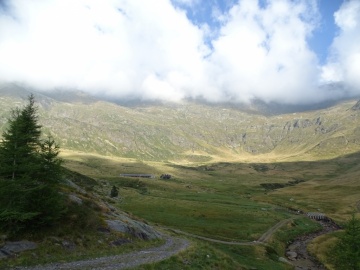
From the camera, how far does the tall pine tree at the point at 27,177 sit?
3244 centimetres

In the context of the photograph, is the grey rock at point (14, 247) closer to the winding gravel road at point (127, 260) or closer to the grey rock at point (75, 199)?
the winding gravel road at point (127, 260)

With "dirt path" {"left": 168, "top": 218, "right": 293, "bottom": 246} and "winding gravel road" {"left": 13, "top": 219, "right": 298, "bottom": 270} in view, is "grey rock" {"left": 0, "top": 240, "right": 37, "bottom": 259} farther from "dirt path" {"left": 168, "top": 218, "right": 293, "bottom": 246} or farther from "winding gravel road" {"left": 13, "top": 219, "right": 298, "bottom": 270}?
"dirt path" {"left": 168, "top": 218, "right": 293, "bottom": 246}

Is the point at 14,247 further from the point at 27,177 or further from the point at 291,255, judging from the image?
the point at 291,255

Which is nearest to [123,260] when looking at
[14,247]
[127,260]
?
[127,260]

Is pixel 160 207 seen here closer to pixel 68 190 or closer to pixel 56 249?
pixel 68 190

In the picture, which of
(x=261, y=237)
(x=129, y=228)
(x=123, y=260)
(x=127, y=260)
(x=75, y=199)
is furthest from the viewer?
(x=261, y=237)

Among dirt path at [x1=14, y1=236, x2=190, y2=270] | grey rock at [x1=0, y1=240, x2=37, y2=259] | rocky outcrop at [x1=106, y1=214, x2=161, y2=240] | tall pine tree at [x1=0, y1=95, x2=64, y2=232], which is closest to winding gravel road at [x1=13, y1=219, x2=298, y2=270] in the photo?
dirt path at [x1=14, y1=236, x2=190, y2=270]

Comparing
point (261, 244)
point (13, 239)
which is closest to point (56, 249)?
point (13, 239)

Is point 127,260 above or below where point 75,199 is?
below

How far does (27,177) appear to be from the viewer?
33688 millimetres

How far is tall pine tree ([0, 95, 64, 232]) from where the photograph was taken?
3244 centimetres

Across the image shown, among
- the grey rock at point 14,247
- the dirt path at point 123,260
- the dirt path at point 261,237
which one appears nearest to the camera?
the grey rock at point 14,247

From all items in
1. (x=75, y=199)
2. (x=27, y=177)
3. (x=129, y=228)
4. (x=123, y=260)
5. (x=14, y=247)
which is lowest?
(x=123, y=260)

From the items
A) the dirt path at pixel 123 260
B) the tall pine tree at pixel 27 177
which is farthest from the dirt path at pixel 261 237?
the tall pine tree at pixel 27 177
